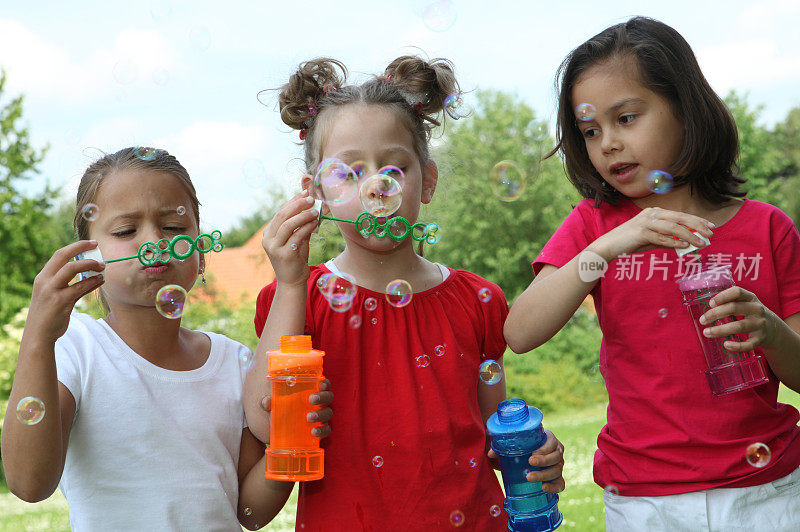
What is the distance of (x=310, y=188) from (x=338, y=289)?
0.31 m

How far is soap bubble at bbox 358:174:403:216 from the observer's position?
197cm

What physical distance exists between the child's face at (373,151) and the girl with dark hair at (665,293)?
409 millimetres

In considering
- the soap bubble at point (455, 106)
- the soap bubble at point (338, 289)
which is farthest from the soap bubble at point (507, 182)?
the soap bubble at point (338, 289)

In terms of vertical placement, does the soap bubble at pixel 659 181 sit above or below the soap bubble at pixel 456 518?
above

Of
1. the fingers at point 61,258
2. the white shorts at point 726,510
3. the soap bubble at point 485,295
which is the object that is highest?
the fingers at point 61,258

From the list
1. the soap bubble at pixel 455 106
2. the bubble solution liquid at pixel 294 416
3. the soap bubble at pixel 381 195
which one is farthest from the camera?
the soap bubble at pixel 455 106

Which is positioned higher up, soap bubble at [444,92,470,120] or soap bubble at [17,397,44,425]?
soap bubble at [444,92,470,120]

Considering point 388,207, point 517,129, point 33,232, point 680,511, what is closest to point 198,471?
point 388,207

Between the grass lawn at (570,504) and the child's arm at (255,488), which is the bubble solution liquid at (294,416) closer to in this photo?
the child's arm at (255,488)

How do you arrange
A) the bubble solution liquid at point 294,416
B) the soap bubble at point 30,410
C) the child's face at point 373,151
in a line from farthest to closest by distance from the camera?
1. the child's face at point 373,151
2. the bubble solution liquid at point 294,416
3. the soap bubble at point 30,410

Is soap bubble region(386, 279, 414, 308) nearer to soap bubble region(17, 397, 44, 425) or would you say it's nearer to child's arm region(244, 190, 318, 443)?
child's arm region(244, 190, 318, 443)

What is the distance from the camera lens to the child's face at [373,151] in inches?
81.7

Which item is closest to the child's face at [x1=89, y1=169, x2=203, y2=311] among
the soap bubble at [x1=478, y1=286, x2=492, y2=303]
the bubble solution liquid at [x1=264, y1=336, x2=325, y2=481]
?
the bubble solution liquid at [x1=264, y1=336, x2=325, y2=481]

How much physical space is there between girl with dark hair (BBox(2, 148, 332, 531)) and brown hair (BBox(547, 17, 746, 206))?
42.4 inches
